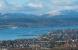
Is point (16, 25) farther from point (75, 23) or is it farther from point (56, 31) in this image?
point (75, 23)

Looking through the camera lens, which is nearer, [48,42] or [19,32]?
[48,42]

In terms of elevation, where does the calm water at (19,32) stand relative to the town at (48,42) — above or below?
above

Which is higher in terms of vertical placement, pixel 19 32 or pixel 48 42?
pixel 19 32

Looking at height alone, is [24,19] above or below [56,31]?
above

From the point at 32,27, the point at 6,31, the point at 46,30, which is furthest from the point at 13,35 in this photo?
the point at 46,30

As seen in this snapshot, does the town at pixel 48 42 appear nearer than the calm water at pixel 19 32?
Yes

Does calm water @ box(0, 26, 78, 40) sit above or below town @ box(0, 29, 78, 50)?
above

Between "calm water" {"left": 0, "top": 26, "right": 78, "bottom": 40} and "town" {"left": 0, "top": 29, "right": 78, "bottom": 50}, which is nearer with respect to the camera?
"town" {"left": 0, "top": 29, "right": 78, "bottom": 50}

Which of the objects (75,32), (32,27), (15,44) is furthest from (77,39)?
(15,44)

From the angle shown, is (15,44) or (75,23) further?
(75,23)
